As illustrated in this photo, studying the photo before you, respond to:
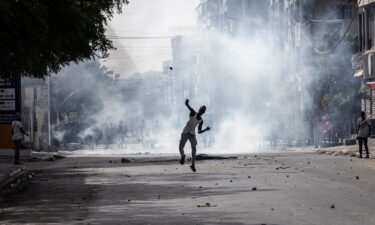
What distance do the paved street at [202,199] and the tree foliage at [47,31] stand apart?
10.0ft

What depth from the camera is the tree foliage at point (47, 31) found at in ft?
70.7

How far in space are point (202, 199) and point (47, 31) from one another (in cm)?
692

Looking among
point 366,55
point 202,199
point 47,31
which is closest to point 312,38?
point 366,55

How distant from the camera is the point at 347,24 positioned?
236ft

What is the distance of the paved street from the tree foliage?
10.0ft

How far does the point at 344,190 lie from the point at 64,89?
10616 cm

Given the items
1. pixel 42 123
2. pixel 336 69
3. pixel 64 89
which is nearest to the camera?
pixel 336 69

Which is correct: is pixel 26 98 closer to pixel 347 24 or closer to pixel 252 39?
pixel 347 24

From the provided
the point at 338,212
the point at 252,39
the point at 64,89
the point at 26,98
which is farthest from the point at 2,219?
the point at 64,89

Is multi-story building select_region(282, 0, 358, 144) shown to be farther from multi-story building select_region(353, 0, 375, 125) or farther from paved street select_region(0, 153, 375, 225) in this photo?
paved street select_region(0, 153, 375, 225)

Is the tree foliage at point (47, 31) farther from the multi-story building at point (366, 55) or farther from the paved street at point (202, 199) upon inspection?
the multi-story building at point (366, 55)

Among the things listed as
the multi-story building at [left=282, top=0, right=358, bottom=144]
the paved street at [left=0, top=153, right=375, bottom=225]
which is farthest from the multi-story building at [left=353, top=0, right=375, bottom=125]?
the paved street at [left=0, top=153, right=375, bottom=225]

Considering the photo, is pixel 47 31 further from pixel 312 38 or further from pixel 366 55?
pixel 312 38

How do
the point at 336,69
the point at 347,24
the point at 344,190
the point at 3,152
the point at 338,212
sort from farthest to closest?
the point at 347,24 < the point at 336,69 < the point at 3,152 < the point at 344,190 < the point at 338,212
